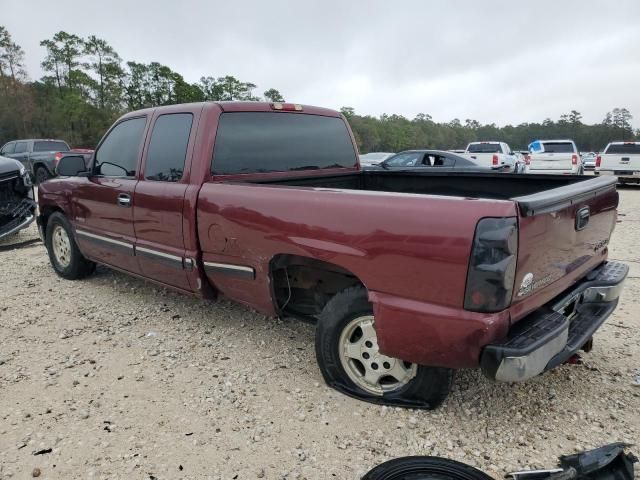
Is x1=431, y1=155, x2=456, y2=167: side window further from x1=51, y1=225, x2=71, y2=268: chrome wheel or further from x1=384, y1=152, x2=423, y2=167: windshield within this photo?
x1=51, y1=225, x2=71, y2=268: chrome wheel

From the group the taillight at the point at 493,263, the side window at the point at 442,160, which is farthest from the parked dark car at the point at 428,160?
the taillight at the point at 493,263

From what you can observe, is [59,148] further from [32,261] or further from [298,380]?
[298,380]

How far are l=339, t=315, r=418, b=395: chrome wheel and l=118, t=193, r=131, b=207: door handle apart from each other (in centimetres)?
232

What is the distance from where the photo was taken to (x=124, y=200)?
4.05 metres

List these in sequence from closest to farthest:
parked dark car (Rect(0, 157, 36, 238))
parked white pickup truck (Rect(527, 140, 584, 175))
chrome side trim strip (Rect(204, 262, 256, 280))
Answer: chrome side trim strip (Rect(204, 262, 256, 280)) → parked dark car (Rect(0, 157, 36, 238)) → parked white pickup truck (Rect(527, 140, 584, 175))

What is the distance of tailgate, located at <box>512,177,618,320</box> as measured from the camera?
2.17 metres

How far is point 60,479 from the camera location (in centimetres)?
225

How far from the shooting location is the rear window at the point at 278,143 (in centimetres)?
351

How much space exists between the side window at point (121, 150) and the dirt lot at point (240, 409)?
137 cm

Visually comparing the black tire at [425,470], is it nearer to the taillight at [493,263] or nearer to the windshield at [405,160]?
the taillight at [493,263]

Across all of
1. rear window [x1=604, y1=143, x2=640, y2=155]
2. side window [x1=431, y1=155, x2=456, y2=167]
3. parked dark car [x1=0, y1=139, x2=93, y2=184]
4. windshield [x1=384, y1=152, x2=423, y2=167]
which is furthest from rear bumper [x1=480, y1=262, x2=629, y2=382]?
parked dark car [x1=0, y1=139, x2=93, y2=184]

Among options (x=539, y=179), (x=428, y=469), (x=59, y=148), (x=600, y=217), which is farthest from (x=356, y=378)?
(x=59, y=148)

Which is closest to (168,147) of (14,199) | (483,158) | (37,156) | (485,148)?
(14,199)

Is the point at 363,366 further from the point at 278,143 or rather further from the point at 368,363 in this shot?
the point at 278,143
